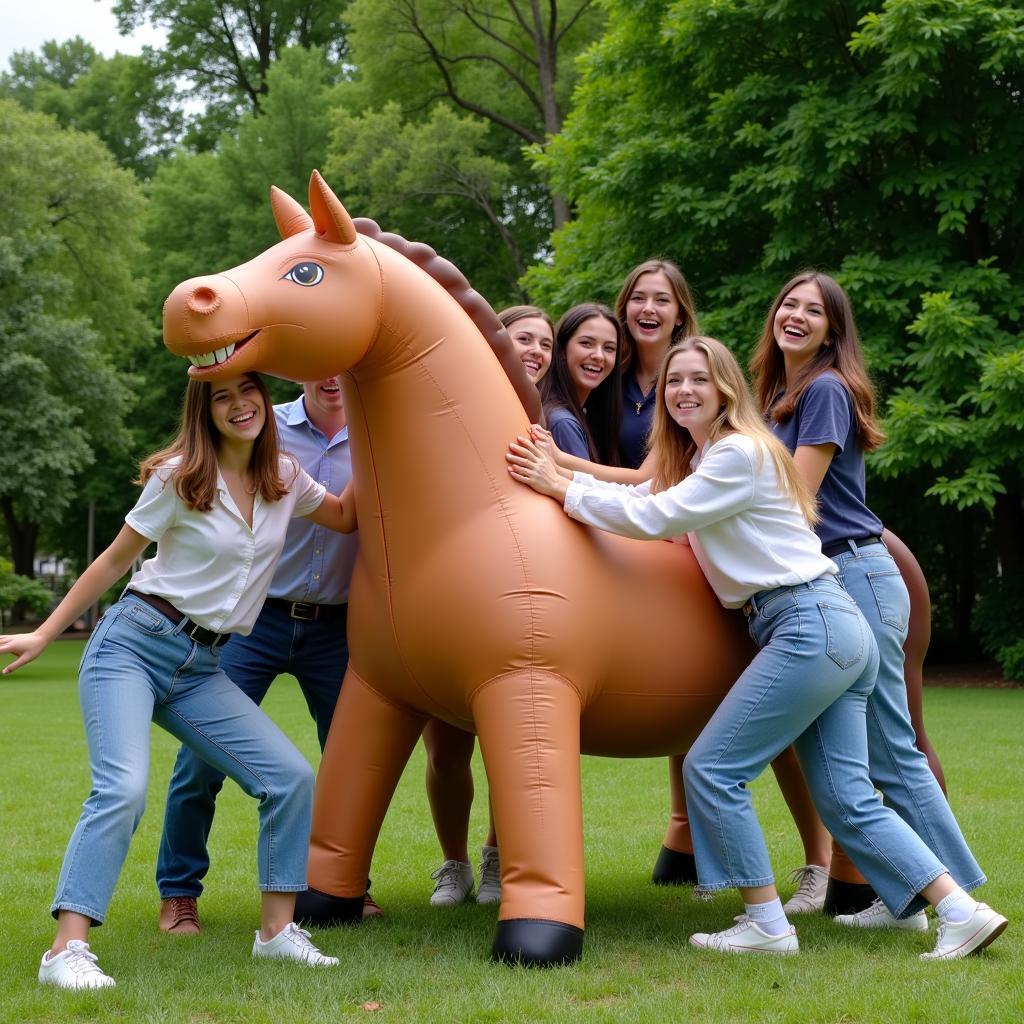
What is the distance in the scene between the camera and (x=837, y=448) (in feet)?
15.4

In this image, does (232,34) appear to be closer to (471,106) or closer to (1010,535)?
(471,106)

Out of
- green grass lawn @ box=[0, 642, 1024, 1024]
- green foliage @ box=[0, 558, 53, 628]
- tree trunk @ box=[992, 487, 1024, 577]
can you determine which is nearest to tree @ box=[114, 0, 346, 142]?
green foliage @ box=[0, 558, 53, 628]

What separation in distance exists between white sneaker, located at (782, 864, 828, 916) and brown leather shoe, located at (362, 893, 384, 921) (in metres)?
1.67

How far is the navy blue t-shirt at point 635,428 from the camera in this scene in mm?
5453

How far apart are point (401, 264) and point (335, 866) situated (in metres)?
2.27

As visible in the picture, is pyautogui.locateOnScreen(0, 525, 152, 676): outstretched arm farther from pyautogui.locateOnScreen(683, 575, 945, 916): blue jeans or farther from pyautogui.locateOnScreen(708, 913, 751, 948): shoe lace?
pyautogui.locateOnScreen(708, 913, 751, 948): shoe lace

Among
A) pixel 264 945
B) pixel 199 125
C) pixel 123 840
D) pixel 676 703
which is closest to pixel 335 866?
pixel 264 945

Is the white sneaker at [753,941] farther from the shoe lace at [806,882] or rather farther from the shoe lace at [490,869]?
the shoe lace at [490,869]

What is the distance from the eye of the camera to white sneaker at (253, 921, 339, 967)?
4.31 metres

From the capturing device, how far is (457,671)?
4.41 metres

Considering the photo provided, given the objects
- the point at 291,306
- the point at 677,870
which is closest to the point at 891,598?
the point at 677,870

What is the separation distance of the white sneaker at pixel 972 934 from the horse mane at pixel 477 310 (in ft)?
7.62

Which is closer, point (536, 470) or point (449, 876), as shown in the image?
point (536, 470)

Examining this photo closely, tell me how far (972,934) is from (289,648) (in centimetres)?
276
